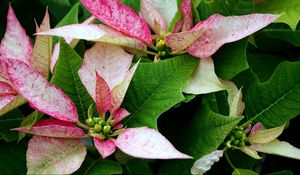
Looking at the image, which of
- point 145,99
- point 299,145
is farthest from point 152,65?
point 299,145

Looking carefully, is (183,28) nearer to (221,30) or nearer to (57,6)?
(221,30)

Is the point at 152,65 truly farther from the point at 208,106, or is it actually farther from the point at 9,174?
the point at 9,174

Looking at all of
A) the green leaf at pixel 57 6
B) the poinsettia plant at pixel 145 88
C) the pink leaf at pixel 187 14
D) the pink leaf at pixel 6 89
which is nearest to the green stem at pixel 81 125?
the poinsettia plant at pixel 145 88

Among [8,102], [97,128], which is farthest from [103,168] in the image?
[8,102]

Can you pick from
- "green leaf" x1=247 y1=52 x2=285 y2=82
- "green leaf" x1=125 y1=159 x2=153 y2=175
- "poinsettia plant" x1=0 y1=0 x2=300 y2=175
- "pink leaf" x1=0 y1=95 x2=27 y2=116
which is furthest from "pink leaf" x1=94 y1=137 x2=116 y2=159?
"green leaf" x1=247 y1=52 x2=285 y2=82

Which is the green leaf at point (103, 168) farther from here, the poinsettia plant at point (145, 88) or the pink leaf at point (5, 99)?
the pink leaf at point (5, 99)

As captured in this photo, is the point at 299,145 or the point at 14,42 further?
the point at 299,145

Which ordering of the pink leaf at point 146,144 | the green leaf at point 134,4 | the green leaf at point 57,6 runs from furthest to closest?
1. the green leaf at point 57,6
2. the green leaf at point 134,4
3. the pink leaf at point 146,144
